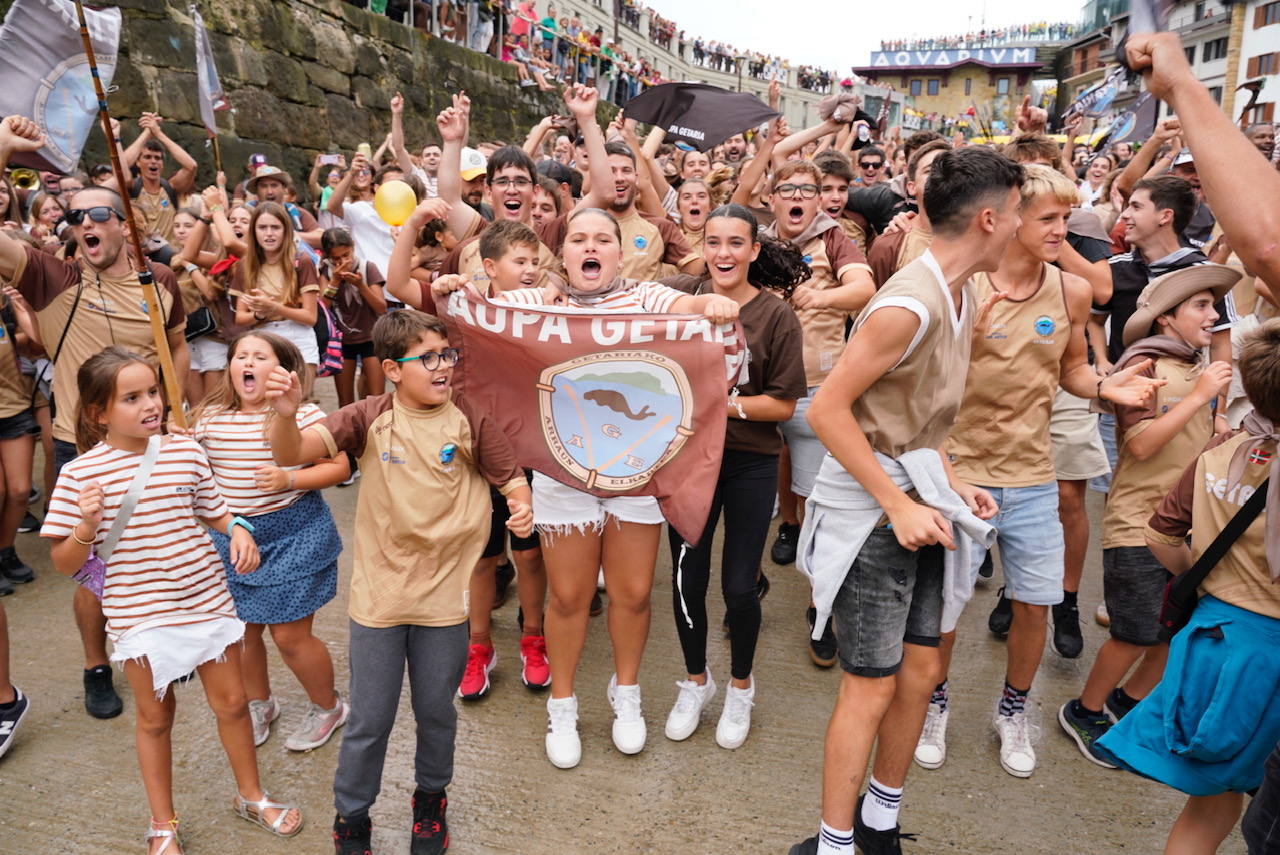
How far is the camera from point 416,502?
8.74ft

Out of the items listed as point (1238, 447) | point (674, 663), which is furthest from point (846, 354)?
point (674, 663)

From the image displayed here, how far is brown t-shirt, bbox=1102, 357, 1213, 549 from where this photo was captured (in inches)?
127

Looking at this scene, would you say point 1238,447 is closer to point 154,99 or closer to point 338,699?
point 338,699

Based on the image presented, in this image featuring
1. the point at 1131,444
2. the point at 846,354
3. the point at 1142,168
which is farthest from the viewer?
the point at 1142,168

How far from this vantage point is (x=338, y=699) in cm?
336

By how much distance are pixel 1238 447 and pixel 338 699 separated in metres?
3.14

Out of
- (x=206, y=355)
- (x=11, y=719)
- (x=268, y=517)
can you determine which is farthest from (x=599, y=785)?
(x=206, y=355)

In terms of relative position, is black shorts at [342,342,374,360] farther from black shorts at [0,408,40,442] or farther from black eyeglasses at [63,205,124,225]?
black eyeglasses at [63,205,124,225]

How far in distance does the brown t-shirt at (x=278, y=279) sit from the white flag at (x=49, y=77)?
56.7 inches

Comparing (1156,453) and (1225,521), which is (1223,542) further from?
(1156,453)

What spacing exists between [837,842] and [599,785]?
919mm

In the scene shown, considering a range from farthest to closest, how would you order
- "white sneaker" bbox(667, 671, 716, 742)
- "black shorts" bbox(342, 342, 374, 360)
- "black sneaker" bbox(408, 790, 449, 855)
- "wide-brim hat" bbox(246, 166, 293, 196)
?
1. "wide-brim hat" bbox(246, 166, 293, 196)
2. "black shorts" bbox(342, 342, 374, 360)
3. "white sneaker" bbox(667, 671, 716, 742)
4. "black sneaker" bbox(408, 790, 449, 855)

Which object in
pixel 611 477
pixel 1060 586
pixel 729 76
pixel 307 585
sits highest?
pixel 729 76

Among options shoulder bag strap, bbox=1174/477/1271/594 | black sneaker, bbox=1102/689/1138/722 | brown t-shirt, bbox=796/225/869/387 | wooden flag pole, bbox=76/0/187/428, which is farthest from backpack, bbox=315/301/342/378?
shoulder bag strap, bbox=1174/477/1271/594
